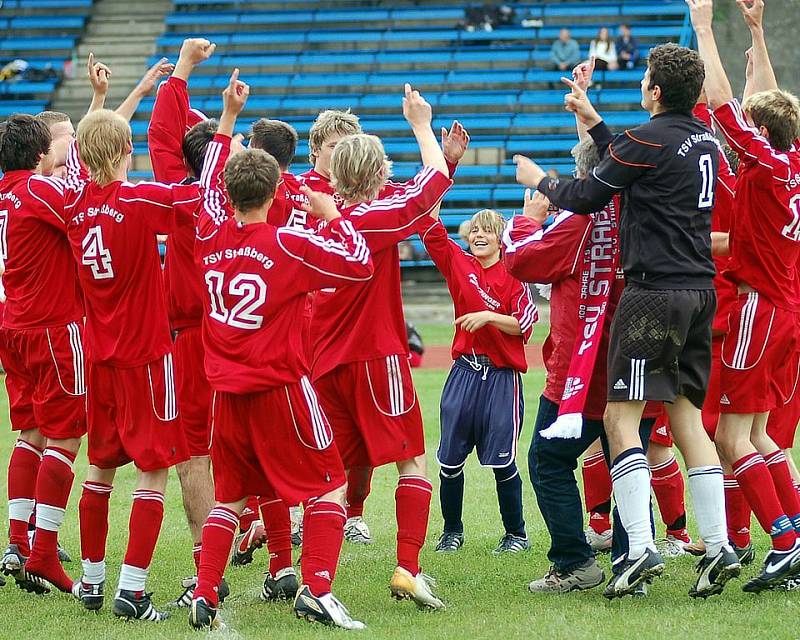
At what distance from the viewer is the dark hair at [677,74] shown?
17.4 ft

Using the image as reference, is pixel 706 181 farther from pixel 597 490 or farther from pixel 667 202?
pixel 597 490

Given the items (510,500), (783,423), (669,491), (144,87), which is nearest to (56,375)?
(144,87)

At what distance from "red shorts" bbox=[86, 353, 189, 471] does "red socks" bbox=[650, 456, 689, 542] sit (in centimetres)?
267

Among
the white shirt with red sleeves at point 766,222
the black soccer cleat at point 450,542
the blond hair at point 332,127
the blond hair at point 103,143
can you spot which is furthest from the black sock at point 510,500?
the blond hair at point 103,143

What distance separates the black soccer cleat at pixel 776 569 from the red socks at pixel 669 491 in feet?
3.00

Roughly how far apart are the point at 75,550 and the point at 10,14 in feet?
88.4

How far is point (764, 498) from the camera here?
18.4ft

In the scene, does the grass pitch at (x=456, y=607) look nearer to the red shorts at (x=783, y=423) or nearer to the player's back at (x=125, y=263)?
the red shorts at (x=783, y=423)

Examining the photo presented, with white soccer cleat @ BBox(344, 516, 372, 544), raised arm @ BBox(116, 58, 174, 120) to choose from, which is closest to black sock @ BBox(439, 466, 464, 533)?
white soccer cleat @ BBox(344, 516, 372, 544)

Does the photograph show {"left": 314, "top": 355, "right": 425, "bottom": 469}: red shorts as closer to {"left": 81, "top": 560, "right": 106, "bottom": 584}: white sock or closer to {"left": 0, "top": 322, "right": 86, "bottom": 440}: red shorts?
{"left": 81, "top": 560, "right": 106, "bottom": 584}: white sock

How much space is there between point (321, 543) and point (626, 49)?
22.0m

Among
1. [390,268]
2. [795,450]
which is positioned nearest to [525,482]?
[795,450]

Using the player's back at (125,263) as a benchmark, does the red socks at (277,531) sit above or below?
below

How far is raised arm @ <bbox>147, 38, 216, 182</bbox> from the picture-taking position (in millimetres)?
5895
